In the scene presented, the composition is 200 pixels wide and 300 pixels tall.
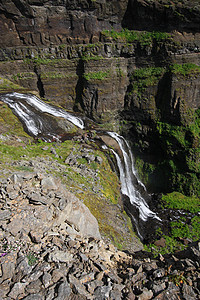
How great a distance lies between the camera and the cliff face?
16.7 m

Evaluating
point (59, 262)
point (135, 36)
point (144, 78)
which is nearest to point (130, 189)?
point (59, 262)

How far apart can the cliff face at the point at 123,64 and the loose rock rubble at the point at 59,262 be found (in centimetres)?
1348

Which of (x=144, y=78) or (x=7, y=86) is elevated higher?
(x=144, y=78)

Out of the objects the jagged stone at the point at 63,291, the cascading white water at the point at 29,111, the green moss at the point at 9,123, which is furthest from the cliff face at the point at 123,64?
the jagged stone at the point at 63,291

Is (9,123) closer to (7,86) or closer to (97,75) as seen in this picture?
(7,86)

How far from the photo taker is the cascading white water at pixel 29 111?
43.0 ft

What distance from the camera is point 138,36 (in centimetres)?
1853

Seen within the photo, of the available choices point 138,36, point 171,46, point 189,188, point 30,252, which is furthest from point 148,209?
point 138,36

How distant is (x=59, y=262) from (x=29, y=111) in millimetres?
12085

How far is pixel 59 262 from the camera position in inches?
159

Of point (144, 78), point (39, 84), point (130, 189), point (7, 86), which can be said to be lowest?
point (130, 189)

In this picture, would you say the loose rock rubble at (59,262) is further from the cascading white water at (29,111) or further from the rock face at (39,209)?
the cascading white water at (29,111)

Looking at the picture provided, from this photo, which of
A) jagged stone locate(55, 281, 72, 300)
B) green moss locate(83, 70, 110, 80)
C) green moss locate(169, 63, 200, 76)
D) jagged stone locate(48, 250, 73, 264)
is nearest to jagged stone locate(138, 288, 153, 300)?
jagged stone locate(55, 281, 72, 300)

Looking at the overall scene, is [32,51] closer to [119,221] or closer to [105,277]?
[119,221]
